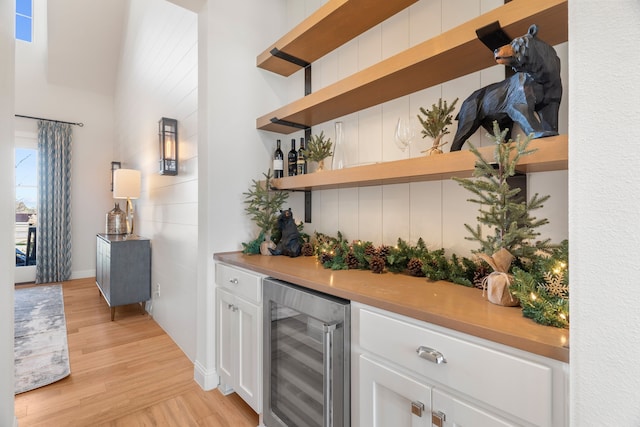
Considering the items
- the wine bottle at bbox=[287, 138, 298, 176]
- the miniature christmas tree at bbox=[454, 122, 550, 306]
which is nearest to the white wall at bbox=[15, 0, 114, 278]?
the wine bottle at bbox=[287, 138, 298, 176]

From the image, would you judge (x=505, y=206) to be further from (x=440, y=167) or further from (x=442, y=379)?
(x=442, y=379)

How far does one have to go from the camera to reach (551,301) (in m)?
0.80

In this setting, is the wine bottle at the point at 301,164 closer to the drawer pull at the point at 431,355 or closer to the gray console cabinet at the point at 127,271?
the drawer pull at the point at 431,355

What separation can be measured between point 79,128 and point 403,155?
5.99 m

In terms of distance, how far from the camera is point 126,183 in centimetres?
363

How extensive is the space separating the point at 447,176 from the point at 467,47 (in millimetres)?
503

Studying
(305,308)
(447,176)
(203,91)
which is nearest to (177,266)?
(203,91)

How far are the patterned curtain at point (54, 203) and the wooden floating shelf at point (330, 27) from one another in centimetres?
470

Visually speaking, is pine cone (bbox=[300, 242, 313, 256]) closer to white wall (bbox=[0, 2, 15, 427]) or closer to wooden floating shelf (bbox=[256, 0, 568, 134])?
wooden floating shelf (bbox=[256, 0, 568, 134])

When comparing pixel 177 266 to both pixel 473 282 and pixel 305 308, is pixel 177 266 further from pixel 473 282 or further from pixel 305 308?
pixel 473 282

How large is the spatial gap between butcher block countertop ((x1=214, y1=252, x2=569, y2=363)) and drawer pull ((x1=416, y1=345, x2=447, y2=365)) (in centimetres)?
8

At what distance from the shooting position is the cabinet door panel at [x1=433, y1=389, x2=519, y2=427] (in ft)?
2.47
